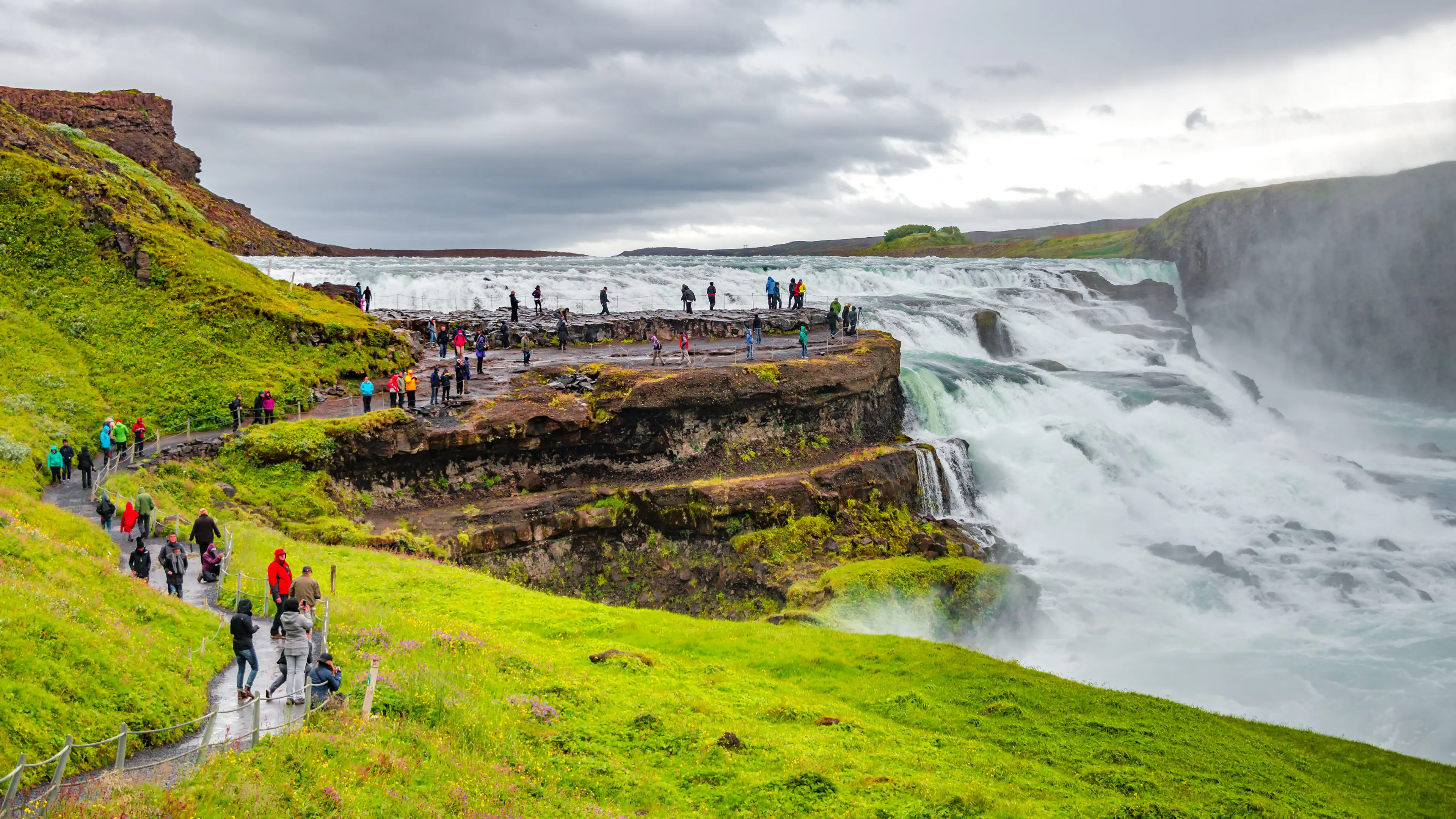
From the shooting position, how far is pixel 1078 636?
27.9m

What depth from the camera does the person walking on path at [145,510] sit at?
18.1 m

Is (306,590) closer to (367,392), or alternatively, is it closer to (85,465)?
(85,465)

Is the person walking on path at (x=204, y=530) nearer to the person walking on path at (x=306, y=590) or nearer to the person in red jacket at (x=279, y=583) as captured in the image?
the person in red jacket at (x=279, y=583)

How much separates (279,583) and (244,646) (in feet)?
9.00

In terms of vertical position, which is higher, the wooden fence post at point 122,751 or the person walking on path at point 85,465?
the person walking on path at point 85,465

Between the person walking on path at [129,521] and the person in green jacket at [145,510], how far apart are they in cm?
13

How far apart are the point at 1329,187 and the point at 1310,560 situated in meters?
58.8

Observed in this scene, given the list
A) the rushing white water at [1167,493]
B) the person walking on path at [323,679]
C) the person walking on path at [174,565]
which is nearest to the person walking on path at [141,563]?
the person walking on path at [174,565]

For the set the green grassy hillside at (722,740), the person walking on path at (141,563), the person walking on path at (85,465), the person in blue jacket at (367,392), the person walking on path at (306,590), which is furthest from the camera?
the person in blue jacket at (367,392)

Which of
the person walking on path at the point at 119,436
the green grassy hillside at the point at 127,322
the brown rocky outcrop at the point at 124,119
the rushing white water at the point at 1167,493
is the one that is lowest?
the rushing white water at the point at 1167,493

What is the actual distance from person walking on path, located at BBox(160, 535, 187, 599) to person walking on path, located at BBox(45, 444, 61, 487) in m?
9.39

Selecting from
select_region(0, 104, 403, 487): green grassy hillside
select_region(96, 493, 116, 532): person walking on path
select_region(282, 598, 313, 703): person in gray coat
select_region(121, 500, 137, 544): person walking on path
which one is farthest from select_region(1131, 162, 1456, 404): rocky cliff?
select_region(96, 493, 116, 532): person walking on path

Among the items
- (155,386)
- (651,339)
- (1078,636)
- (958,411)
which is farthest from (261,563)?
(958,411)

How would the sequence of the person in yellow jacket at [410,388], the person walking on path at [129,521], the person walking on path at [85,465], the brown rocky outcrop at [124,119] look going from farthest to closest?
1. the brown rocky outcrop at [124,119]
2. the person in yellow jacket at [410,388]
3. the person walking on path at [85,465]
4. the person walking on path at [129,521]
